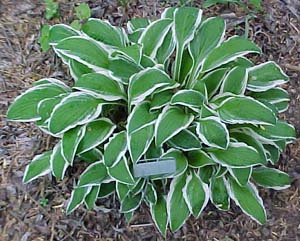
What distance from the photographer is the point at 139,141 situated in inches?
85.4

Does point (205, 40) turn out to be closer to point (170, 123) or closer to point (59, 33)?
point (170, 123)

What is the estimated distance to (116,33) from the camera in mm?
2418

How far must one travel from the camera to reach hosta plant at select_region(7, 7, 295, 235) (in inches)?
86.5

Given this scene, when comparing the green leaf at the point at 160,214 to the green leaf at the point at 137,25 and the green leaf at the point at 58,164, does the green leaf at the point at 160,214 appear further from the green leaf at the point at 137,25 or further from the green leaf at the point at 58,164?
the green leaf at the point at 137,25

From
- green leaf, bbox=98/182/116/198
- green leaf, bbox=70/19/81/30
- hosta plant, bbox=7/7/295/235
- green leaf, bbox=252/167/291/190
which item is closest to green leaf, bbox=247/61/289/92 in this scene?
hosta plant, bbox=7/7/295/235

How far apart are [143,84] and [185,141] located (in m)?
0.28

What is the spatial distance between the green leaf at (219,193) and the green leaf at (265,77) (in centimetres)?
39

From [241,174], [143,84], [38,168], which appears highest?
[143,84]

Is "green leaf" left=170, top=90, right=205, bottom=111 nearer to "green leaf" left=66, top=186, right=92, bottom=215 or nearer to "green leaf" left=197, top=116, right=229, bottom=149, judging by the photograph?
"green leaf" left=197, top=116, right=229, bottom=149

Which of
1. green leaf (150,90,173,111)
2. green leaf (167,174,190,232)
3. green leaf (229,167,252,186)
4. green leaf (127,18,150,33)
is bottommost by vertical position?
green leaf (167,174,190,232)

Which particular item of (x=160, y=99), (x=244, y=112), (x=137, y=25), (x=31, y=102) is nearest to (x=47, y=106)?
(x=31, y=102)

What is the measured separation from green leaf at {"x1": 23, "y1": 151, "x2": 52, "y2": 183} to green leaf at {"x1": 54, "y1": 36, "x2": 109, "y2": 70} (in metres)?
0.44

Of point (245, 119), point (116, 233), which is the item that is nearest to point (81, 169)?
point (116, 233)

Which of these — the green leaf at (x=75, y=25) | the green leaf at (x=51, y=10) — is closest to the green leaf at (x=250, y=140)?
the green leaf at (x=75, y=25)
